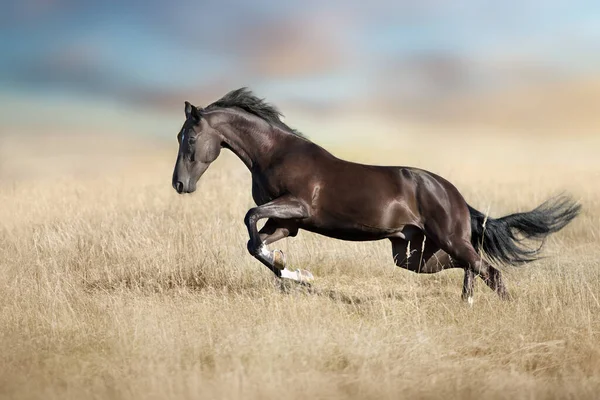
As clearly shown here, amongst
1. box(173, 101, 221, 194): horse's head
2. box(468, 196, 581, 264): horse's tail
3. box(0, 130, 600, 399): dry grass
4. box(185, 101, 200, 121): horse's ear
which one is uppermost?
box(185, 101, 200, 121): horse's ear

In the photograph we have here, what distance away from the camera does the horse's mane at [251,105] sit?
24.6ft

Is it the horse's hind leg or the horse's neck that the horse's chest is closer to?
the horse's neck

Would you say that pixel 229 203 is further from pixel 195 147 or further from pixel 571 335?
pixel 571 335

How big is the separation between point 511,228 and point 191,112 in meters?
3.68

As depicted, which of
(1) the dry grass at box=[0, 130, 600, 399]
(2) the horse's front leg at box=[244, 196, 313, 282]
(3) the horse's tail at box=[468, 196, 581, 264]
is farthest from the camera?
(3) the horse's tail at box=[468, 196, 581, 264]

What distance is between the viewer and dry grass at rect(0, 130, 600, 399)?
4574 mm

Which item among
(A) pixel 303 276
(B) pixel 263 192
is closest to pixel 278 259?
(A) pixel 303 276

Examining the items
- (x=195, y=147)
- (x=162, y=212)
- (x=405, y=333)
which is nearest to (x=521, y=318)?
(x=405, y=333)

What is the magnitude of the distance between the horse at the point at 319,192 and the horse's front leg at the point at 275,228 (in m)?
0.01

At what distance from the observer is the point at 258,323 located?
611 centimetres

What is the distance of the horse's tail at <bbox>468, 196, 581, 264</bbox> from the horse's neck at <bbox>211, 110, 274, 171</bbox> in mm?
2390

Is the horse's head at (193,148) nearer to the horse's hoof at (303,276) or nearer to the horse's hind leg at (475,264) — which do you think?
the horse's hoof at (303,276)

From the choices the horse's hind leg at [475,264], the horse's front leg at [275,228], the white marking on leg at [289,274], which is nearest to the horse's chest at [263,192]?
the horse's front leg at [275,228]

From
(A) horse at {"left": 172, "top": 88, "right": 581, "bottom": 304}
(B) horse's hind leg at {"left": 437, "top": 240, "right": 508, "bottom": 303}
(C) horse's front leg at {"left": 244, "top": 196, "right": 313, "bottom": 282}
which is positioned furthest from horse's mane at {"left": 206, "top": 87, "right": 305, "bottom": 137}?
(B) horse's hind leg at {"left": 437, "top": 240, "right": 508, "bottom": 303}
